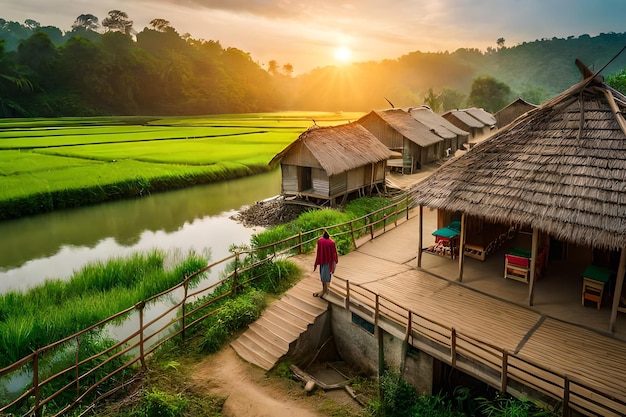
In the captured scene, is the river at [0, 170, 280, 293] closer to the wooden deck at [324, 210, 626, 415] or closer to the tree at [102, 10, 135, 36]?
the wooden deck at [324, 210, 626, 415]

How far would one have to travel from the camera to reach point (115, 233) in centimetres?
1783

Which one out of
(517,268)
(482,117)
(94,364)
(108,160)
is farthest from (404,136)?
(94,364)

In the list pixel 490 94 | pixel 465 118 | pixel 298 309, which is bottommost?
pixel 298 309

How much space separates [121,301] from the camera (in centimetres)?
1056

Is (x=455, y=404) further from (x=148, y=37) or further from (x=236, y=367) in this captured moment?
(x=148, y=37)

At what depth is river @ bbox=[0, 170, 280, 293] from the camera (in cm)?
1459

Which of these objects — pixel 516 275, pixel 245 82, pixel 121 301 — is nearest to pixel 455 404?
pixel 516 275

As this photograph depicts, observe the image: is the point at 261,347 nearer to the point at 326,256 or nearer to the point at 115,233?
the point at 326,256

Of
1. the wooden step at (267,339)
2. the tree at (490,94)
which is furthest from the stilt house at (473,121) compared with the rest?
the wooden step at (267,339)

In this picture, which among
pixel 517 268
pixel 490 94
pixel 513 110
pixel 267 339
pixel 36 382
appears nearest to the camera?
pixel 36 382

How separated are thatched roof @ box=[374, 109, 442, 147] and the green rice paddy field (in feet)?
30.4

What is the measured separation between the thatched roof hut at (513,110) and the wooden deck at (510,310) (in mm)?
32408

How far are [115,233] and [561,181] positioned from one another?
16.6 metres

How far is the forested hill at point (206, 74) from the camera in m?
56.2
